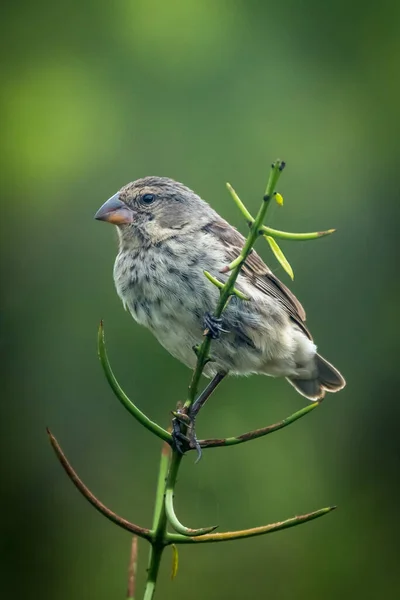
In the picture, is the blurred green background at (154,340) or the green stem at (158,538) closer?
the green stem at (158,538)

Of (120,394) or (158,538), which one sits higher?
(120,394)

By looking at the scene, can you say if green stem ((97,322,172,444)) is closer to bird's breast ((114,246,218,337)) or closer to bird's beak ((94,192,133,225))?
bird's breast ((114,246,218,337))

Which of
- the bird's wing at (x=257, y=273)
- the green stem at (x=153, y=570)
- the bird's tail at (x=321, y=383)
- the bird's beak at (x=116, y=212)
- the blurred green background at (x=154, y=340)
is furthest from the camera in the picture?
the blurred green background at (x=154, y=340)

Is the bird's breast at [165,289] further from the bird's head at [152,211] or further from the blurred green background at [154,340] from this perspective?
the blurred green background at [154,340]

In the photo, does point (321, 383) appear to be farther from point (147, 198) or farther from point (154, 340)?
point (154, 340)

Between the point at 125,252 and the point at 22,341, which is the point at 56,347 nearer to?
the point at 22,341

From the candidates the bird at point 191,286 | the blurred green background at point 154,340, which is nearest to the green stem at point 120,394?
the bird at point 191,286

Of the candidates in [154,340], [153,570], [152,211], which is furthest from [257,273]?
[153,570]
